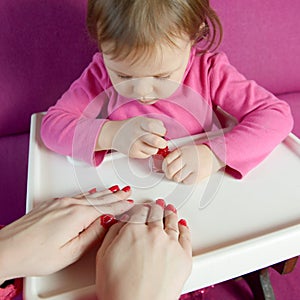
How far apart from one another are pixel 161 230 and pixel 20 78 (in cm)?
56

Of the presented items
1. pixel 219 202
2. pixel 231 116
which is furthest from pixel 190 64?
pixel 219 202

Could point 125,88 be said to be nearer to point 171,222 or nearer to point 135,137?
point 135,137

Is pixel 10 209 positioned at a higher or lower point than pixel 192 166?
lower

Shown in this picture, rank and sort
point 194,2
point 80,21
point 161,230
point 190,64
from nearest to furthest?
point 161,230 → point 194,2 → point 190,64 → point 80,21

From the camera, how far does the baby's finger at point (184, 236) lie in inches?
18.8

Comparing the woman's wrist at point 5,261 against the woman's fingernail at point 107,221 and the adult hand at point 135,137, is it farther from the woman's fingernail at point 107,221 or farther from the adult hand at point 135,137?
the adult hand at point 135,137

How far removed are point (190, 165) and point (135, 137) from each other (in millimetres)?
92

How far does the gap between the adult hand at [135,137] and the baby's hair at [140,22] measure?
4.2 inches

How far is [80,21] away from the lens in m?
0.85

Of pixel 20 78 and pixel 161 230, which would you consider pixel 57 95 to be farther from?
pixel 161 230

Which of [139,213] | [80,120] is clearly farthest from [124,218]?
[80,120]

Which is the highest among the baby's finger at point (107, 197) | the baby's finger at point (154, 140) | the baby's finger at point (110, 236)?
the baby's finger at point (154, 140)

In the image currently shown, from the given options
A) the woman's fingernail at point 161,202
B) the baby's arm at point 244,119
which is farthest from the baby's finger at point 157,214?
the baby's arm at point 244,119

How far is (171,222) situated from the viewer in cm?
51
